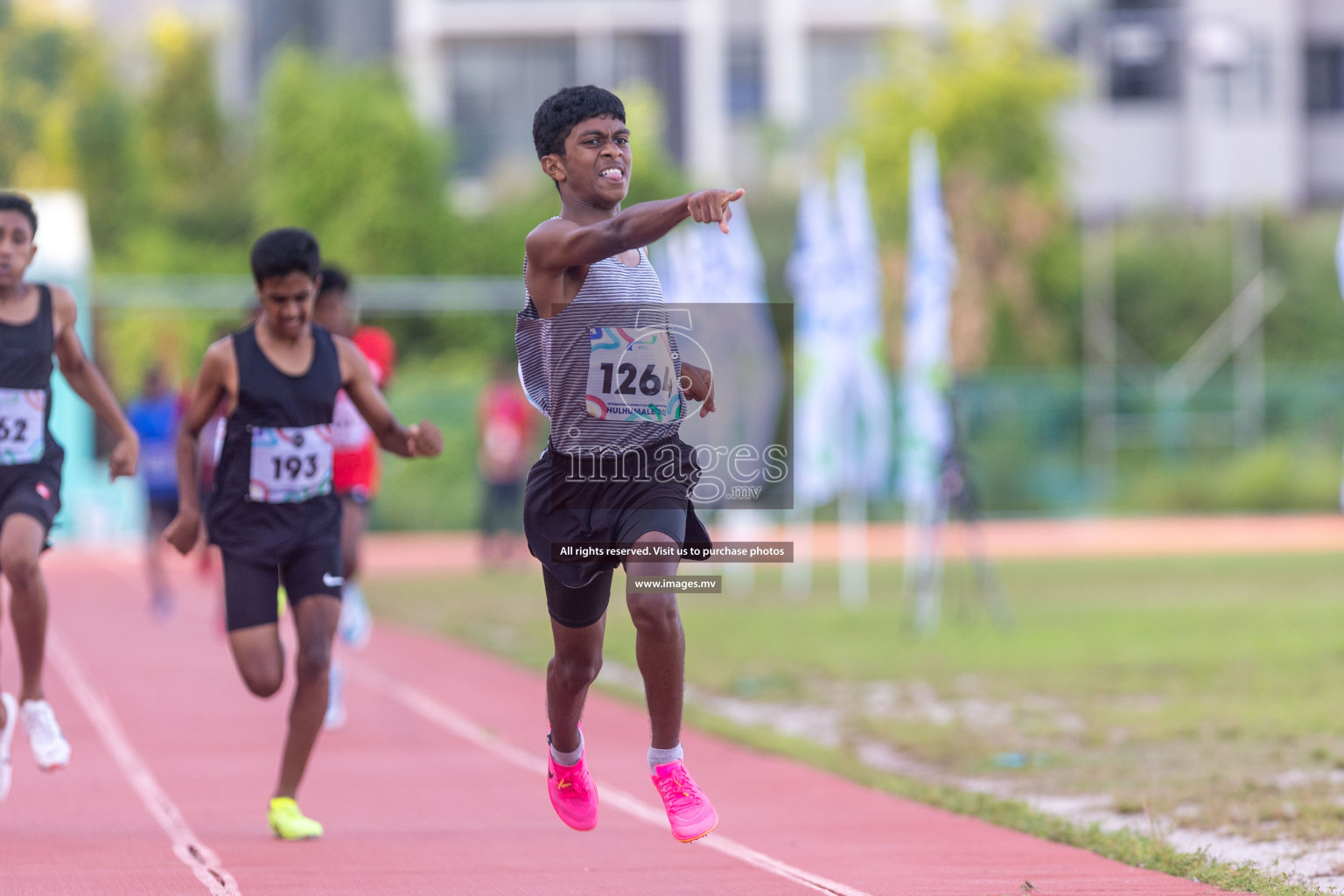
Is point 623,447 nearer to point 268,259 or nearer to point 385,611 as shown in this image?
point 268,259

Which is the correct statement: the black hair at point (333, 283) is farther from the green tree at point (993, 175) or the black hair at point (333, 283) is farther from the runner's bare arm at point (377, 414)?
the green tree at point (993, 175)

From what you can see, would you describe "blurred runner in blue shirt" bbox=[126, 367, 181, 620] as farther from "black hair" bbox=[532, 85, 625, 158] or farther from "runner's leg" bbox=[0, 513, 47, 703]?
"black hair" bbox=[532, 85, 625, 158]

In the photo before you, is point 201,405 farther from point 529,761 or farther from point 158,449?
point 158,449

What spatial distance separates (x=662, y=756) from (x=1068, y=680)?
7100 mm

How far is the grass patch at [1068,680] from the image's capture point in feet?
25.5

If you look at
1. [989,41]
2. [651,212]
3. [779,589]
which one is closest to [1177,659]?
[779,589]

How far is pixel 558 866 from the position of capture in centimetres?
626

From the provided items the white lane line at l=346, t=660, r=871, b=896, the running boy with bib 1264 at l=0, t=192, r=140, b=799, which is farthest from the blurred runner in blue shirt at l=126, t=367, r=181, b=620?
the running boy with bib 1264 at l=0, t=192, r=140, b=799

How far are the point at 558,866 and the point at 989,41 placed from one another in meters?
34.7

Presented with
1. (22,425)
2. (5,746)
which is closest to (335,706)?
(5,746)

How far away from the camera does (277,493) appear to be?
22.5ft

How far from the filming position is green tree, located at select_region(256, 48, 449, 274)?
135 ft

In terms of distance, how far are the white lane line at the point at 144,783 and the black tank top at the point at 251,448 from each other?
1.07 m

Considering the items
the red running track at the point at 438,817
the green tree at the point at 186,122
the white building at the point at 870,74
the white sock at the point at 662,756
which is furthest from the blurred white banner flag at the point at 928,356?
the green tree at the point at 186,122
